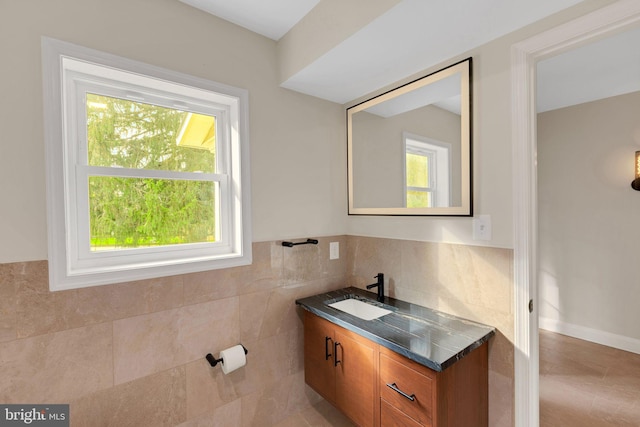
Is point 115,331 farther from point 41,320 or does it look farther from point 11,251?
point 11,251

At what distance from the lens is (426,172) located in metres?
1.74

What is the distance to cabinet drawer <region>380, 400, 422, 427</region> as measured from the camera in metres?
1.33

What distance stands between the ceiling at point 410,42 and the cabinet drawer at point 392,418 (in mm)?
1810

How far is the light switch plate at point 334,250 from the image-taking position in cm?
222

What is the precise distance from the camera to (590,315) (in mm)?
2943

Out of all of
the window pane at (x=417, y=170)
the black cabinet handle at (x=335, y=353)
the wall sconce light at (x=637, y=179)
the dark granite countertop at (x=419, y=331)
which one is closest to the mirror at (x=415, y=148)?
the window pane at (x=417, y=170)

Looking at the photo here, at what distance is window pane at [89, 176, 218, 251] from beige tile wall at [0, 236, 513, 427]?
0.85 ft

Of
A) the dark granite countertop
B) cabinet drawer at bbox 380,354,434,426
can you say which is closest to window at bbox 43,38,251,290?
the dark granite countertop

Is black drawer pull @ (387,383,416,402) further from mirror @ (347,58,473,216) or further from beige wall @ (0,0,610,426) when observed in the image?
mirror @ (347,58,473,216)

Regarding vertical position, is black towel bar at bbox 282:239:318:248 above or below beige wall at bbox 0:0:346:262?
below

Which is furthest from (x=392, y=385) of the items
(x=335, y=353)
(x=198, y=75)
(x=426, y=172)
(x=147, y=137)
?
(x=198, y=75)

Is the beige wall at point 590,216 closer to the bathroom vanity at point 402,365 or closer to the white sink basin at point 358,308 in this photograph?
the bathroom vanity at point 402,365

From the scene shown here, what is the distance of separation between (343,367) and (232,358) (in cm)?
64

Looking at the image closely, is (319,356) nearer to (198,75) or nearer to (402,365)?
(402,365)
